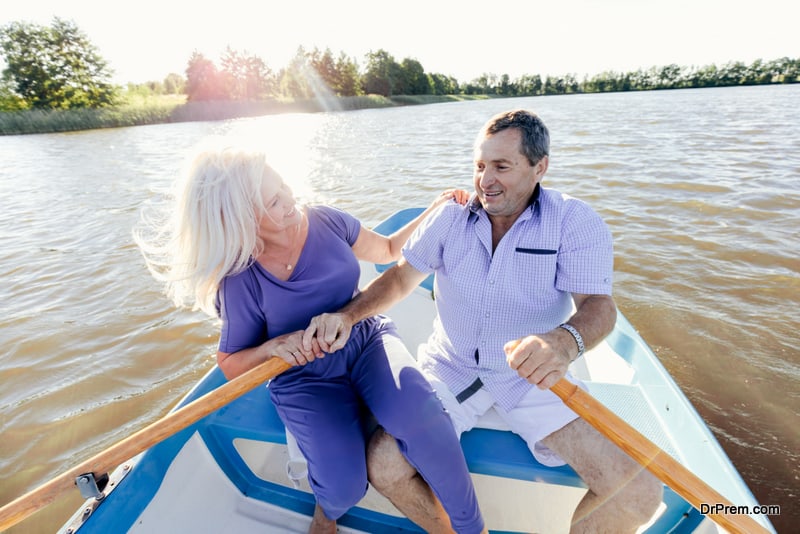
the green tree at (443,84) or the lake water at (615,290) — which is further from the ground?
the green tree at (443,84)

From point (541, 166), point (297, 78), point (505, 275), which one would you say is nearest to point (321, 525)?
point (505, 275)

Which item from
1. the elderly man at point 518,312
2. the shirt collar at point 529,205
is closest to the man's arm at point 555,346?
the elderly man at point 518,312

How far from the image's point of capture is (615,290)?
13.0 ft

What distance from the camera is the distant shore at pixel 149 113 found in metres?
21.6

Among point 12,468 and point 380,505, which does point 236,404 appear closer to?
point 380,505

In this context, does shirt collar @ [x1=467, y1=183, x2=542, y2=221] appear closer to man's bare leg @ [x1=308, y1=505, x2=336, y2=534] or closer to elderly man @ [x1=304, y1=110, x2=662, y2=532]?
elderly man @ [x1=304, y1=110, x2=662, y2=532]

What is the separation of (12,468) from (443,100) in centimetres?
5466

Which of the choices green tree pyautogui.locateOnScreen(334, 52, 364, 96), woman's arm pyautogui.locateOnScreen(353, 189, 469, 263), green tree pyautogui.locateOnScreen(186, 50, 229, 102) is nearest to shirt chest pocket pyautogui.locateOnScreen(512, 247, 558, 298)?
woman's arm pyautogui.locateOnScreen(353, 189, 469, 263)

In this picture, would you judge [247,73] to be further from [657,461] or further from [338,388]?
[657,461]

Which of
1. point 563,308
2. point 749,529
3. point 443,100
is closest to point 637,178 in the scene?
point 563,308

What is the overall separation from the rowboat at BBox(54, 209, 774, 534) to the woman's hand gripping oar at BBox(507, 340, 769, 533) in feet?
0.73

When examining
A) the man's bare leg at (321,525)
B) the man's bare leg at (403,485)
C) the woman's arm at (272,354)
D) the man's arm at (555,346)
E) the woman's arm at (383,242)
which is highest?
the woman's arm at (383,242)

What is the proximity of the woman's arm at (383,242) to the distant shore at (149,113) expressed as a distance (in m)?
27.6

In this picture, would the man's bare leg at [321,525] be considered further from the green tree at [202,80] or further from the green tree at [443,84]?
the green tree at [443,84]
